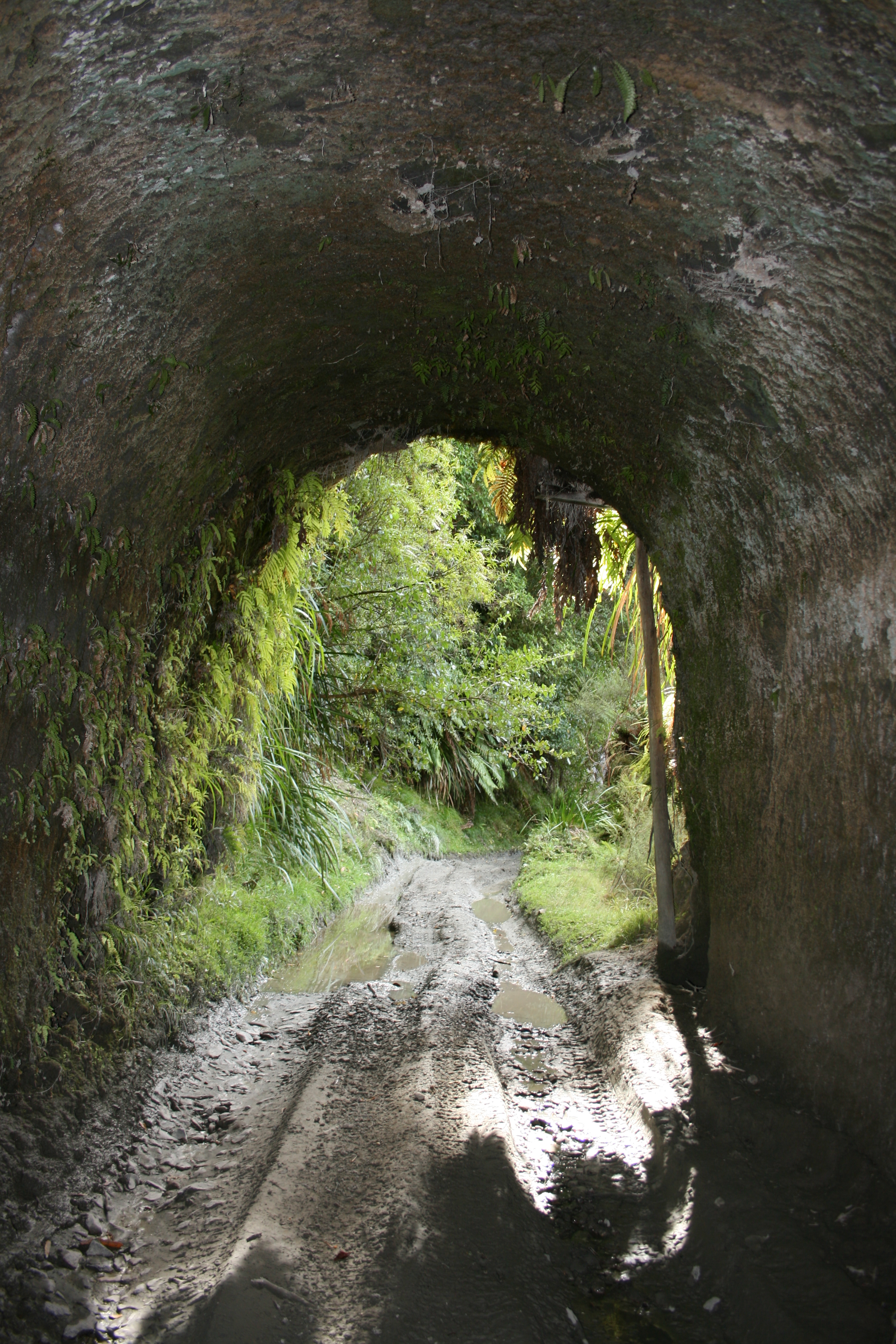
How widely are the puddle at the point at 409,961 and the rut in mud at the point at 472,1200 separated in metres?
1.08

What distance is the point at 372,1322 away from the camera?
→ 2.20 meters

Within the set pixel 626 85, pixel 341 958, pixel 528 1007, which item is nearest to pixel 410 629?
pixel 341 958

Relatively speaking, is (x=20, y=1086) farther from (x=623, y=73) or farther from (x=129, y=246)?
(x=623, y=73)

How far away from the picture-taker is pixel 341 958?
5.96m

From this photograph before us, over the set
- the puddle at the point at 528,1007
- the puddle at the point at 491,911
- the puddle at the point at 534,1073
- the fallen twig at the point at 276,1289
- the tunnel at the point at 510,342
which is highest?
the tunnel at the point at 510,342

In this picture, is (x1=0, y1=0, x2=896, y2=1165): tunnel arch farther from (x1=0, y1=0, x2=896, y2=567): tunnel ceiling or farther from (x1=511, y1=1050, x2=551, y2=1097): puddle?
(x1=511, y1=1050, x2=551, y2=1097): puddle

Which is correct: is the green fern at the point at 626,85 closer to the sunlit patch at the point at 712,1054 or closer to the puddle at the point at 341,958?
the sunlit patch at the point at 712,1054

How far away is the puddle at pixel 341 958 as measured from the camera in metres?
5.39

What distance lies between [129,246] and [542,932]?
542cm

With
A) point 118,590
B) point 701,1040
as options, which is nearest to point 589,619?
point 701,1040

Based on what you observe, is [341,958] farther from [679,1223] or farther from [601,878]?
[679,1223]

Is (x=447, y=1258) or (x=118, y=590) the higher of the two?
(x=118, y=590)

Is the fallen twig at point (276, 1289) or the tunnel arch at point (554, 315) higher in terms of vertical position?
the tunnel arch at point (554, 315)

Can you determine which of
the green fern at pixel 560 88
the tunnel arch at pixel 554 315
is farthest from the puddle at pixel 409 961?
the green fern at pixel 560 88
